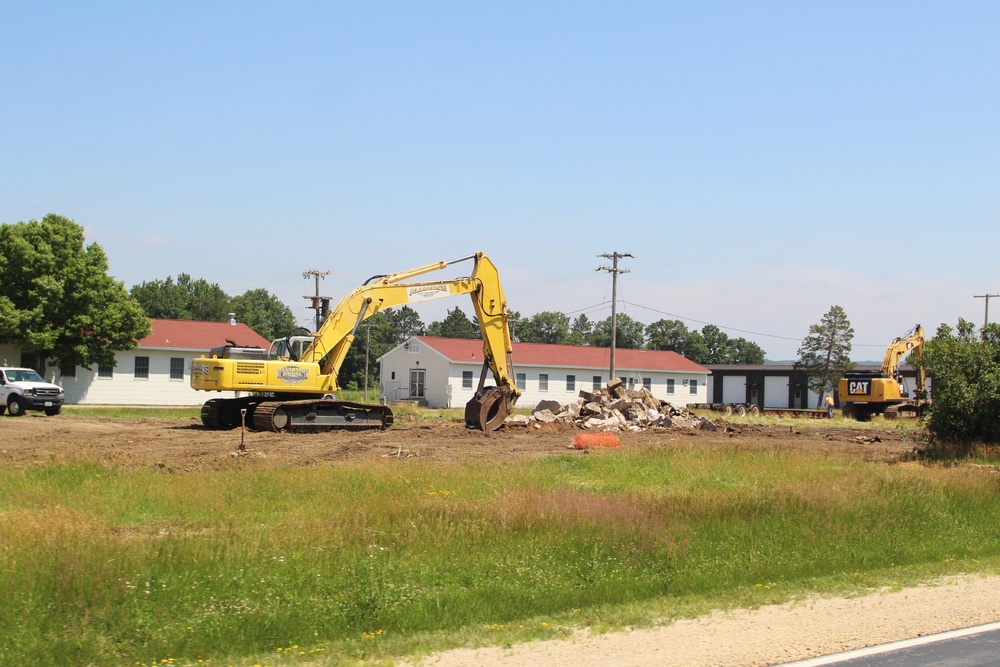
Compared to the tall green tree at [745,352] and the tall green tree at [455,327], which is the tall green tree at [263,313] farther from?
the tall green tree at [745,352]

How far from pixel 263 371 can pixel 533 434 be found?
846cm

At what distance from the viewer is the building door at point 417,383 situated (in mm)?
61625

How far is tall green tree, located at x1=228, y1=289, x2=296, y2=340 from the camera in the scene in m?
119

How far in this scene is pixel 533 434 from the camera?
99.8ft

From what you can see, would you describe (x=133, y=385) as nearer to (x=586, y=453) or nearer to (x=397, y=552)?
(x=586, y=453)

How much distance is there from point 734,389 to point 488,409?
56230 mm

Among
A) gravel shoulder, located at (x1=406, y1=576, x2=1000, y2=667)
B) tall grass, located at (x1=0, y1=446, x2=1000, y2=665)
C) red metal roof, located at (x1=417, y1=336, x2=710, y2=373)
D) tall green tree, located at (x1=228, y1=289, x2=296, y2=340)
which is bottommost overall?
gravel shoulder, located at (x1=406, y1=576, x2=1000, y2=667)

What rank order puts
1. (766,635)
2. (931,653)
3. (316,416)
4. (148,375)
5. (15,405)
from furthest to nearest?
1. (148,375)
2. (15,405)
3. (316,416)
4. (766,635)
5. (931,653)

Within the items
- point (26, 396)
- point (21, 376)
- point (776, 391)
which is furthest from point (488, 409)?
point (776, 391)

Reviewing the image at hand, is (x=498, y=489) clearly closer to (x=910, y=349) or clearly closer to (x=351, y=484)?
(x=351, y=484)

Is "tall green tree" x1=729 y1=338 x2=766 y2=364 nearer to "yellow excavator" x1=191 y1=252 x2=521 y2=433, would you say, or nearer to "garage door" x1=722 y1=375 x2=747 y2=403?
"garage door" x1=722 y1=375 x2=747 y2=403

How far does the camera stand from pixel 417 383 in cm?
6184

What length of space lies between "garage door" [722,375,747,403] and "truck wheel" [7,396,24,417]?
5944 cm

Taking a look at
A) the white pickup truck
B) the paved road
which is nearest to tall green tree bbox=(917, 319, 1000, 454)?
the paved road
